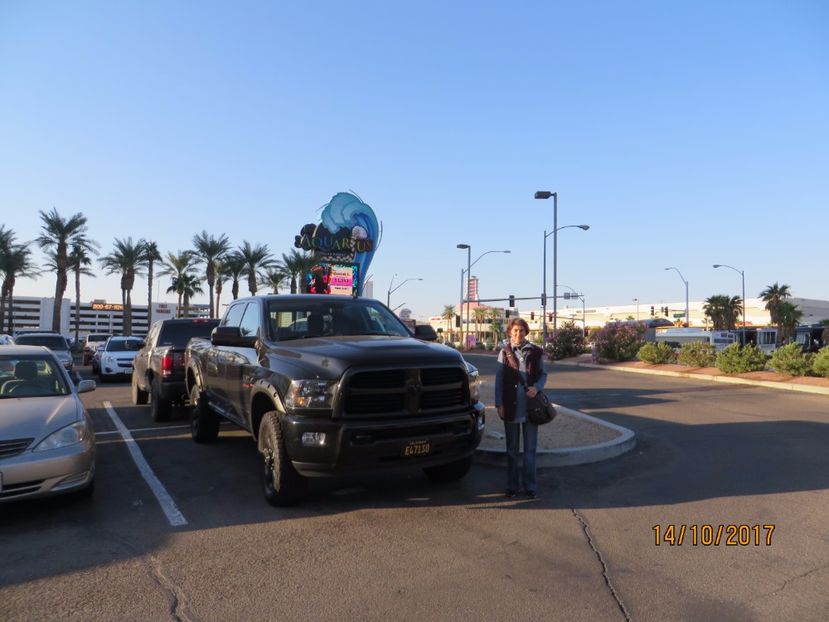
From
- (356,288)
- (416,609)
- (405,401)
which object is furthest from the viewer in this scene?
(356,288)

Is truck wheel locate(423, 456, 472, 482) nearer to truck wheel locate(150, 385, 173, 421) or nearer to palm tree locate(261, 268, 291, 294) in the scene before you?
truck wheel locate(150, 385, 173, 421)

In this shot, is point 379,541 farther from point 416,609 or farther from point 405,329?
point 405,329

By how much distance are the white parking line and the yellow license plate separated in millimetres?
2040

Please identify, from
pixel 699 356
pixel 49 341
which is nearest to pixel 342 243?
pixel 49 341

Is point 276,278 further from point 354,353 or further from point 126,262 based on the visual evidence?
point 354,353

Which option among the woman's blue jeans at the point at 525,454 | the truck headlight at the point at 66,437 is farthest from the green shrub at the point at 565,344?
the truck headlight at the point at 66,437

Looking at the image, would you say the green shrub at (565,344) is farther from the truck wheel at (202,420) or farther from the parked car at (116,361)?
the truck wheel at (202,420)

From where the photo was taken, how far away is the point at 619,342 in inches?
1252

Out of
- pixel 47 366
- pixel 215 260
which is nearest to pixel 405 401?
pixel 47 366

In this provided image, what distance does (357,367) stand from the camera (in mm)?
5367

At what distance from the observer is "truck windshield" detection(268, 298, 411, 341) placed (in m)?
6.80

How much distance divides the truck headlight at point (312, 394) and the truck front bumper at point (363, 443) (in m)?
0.12

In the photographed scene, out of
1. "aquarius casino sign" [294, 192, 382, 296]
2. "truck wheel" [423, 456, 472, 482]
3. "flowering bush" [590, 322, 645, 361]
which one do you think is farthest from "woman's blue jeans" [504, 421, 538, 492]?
"flowering bush" [590, 322, 645, 361]

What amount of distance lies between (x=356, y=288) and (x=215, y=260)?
29.4m
